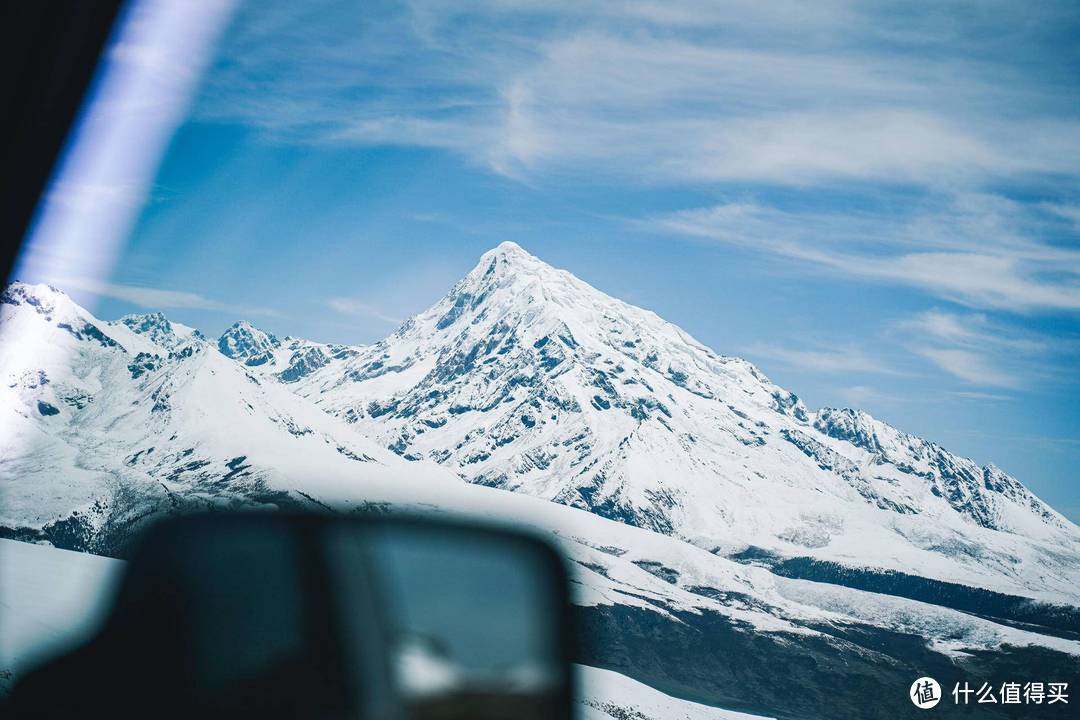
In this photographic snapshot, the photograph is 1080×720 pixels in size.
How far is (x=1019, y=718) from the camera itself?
192500 millimetres

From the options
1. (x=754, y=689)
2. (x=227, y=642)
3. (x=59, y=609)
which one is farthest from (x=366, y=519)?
(x=754, y=689)

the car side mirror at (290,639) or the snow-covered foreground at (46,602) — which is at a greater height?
the car side mirror at (290,639)

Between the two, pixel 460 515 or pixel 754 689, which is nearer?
pixel 460 515

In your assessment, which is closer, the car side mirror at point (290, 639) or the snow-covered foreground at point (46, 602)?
the car side mirror at point (290, 639)

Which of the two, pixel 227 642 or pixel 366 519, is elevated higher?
pixel 366 519

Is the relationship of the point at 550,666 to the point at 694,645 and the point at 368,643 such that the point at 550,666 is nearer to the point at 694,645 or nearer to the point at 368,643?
the point at 368,643

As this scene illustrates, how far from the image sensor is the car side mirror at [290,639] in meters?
2.08

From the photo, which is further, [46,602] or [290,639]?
[46,602]

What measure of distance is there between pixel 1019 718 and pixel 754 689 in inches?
2229

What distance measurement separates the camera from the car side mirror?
2084 mm

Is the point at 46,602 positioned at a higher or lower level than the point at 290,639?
lower

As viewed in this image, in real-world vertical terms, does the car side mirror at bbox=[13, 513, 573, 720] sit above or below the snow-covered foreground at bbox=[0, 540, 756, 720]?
above

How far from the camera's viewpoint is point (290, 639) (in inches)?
87.2

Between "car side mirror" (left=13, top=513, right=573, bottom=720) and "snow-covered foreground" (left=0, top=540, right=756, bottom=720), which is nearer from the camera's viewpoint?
"car side mirror" (left=13, top=513, right=573, bottom=720)
